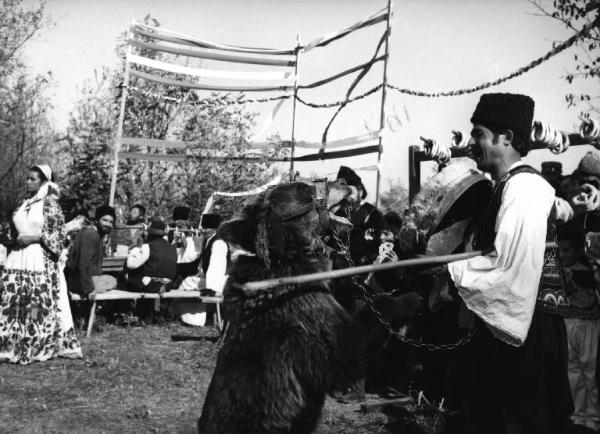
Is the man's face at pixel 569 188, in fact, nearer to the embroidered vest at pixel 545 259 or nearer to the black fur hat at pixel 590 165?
the black fur hat at pixel 590 165

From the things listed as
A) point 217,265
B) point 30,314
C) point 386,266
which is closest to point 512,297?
point 386,266

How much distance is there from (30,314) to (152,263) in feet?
9.34

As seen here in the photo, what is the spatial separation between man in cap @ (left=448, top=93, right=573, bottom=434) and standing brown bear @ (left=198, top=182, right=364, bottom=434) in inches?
28.5

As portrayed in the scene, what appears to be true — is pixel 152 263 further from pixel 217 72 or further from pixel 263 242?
pixel 263 242

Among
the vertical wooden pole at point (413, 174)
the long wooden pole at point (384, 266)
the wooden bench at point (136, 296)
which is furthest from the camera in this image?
the wooden bench at point (136, 296)

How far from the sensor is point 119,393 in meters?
5.89

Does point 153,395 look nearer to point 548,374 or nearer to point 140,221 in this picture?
point 548,374

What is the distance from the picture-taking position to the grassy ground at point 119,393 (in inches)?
193

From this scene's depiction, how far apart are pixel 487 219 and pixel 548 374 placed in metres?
0.77

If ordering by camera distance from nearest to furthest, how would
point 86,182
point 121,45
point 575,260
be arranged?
point 575,260
point 86,182
point 121,45

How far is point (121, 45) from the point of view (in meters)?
18.0

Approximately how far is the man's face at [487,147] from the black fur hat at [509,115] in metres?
0.03

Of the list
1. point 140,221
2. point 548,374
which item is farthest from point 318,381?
point 140,221

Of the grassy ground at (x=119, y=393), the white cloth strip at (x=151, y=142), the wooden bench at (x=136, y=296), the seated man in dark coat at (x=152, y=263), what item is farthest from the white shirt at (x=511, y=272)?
the white cloth strip at (x=151, y=142)
